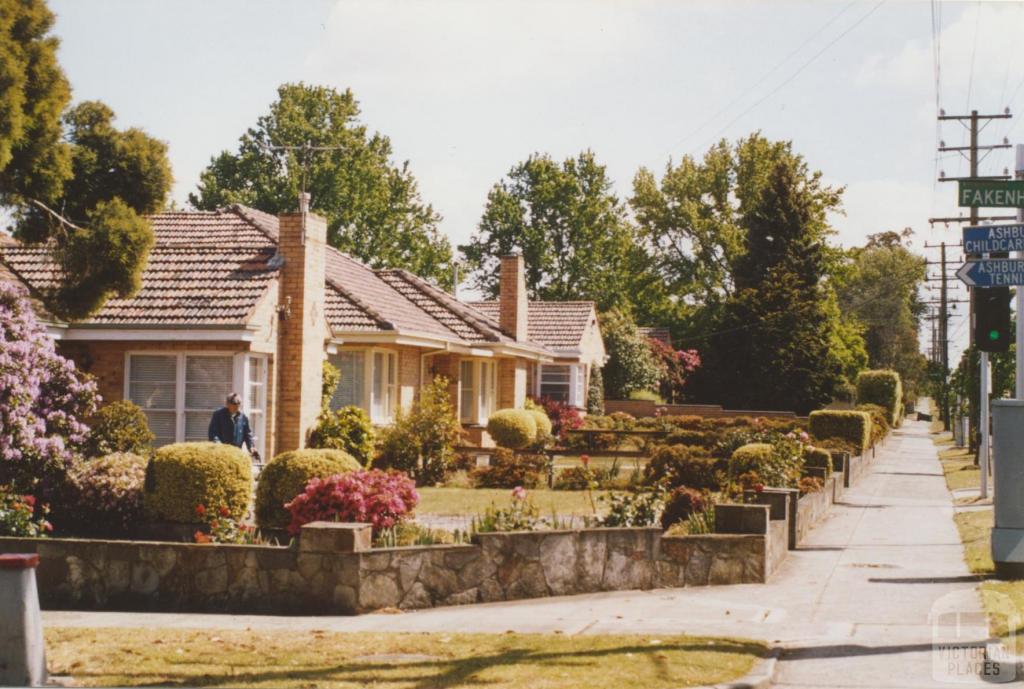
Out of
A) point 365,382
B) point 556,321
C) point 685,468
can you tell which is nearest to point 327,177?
point 556,321

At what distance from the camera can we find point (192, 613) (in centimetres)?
1256

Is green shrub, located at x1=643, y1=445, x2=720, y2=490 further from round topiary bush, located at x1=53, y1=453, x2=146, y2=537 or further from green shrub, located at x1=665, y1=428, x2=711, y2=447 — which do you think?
round topiary bush, located at x1=53, y1=453, x2=146, y2=537

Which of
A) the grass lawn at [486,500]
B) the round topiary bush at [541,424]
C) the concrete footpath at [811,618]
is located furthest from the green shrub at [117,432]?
the round topiary bush at [541,424]

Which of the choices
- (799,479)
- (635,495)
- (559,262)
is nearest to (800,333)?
(559,262)

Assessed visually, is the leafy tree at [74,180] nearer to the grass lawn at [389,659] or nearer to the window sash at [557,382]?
the grass lawn at [389,659]

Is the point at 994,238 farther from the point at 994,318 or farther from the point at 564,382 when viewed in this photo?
the point at 564,382

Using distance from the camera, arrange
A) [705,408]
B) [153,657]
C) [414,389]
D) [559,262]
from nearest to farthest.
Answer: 1. [153,657]
2. [414,389]
3. [705,408]
4. [559,262]

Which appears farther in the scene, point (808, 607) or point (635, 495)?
point (635, 495)

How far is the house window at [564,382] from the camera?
50.8m

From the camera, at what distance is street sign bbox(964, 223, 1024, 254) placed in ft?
43.7

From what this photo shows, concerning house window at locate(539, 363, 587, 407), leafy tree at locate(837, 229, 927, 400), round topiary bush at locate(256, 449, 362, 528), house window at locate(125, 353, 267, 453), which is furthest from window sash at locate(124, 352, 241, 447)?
leafy tree at locate(837, 229, 927, 400)

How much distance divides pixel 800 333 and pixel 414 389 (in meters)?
35.6

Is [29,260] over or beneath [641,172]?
beneath

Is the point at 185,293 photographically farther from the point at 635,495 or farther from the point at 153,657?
the point at 153,657
